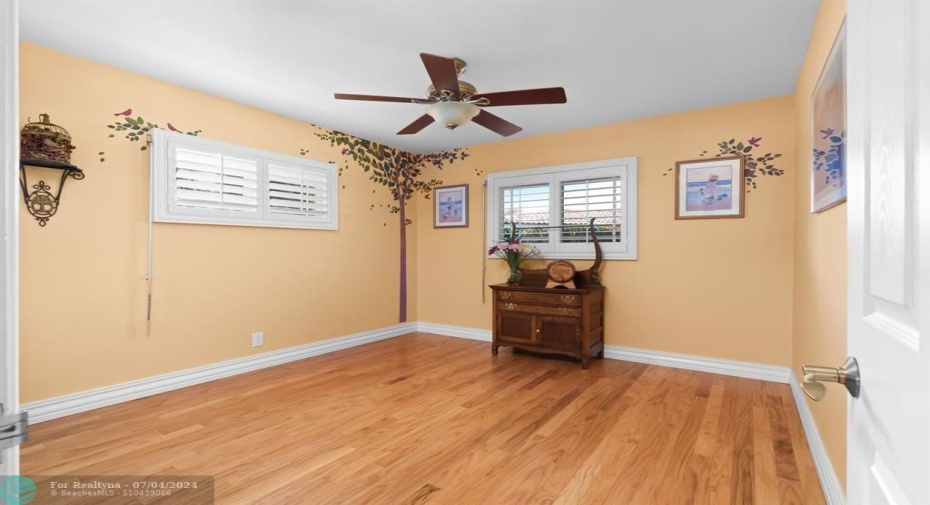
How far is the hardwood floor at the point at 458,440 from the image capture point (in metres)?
1.90

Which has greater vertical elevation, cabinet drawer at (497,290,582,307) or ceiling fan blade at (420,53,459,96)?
ceiling fan blade at (420,53,459,96)

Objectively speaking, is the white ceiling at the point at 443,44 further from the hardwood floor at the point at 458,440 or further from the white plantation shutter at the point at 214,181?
the hardwood floor at the point at 458,440

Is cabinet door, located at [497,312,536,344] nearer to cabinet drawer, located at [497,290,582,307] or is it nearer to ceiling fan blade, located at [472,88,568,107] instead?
cabinet drawer, located at [497,290,582,307]

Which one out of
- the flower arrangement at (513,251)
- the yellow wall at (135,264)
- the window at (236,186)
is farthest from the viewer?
the flower arrangement at (513,251)

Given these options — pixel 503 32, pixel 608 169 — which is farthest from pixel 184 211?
pixel 608 169

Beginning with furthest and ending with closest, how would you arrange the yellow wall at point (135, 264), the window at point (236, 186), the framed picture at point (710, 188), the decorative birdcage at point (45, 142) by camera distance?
1. the framed picture at point (710, 188)
2. the window at point (236, 186)
3. the yellow wall at point (135, 264)
4. the decorative birdcage at point (45, 142)

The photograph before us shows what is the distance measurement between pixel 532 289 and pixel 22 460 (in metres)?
3.59

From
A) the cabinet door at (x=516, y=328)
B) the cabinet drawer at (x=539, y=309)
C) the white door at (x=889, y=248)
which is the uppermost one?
the white door at (x=889, y=248)

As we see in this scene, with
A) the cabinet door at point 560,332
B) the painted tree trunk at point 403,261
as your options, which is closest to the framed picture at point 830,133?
the cabinet door at point 560,332

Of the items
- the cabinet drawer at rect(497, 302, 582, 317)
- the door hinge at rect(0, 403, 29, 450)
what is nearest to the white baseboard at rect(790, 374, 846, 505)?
→ the cabinet drawer at rect(497, 302, 582, 317)

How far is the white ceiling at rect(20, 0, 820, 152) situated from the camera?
2264mm

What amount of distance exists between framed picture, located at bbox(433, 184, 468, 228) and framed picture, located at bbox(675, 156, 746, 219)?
7.74ft

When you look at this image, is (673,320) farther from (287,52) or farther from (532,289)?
(287,52)

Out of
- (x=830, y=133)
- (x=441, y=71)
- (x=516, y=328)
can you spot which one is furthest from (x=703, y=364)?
(x=441, y=71)
